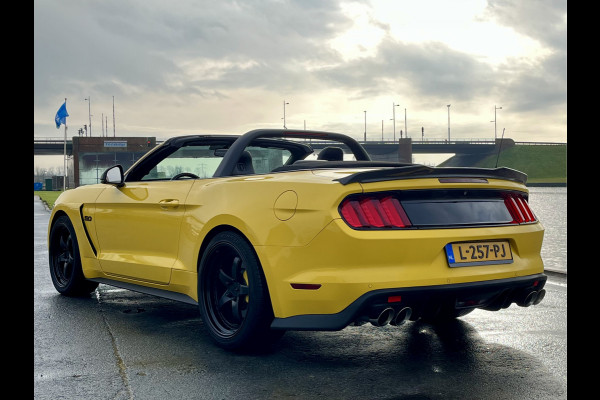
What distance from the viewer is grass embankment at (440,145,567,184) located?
11800 centimetres

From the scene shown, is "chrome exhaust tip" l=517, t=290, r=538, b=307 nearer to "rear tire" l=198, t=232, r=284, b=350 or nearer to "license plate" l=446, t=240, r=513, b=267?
"license plate" l=446, t=240, r=513, b=267

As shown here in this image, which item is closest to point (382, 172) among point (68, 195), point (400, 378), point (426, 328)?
point (400, 378)

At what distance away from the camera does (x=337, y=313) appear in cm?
388

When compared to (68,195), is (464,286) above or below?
below

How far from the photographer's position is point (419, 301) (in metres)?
3.87

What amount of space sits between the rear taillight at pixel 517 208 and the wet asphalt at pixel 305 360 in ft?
2.88

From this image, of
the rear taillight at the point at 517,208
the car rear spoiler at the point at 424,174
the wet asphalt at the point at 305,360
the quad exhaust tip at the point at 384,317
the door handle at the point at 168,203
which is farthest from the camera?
the door handle at the point at 168,203

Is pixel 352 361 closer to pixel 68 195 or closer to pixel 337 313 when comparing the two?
pixel 337 313

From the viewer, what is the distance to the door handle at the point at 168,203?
509cm

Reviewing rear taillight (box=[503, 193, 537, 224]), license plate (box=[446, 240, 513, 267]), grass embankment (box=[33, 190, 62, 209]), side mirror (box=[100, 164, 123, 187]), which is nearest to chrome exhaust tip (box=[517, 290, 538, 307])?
license plate (box=[446, 240, 513, 267])

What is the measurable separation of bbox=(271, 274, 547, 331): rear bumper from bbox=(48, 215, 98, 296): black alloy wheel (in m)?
3.13

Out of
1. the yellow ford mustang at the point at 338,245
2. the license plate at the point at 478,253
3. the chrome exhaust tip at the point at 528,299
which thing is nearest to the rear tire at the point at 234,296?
the yellow ford mustang at the point at 338,245

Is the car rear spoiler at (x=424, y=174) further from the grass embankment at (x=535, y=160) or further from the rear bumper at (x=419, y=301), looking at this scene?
the grass embankment at (x=535, y=160)
